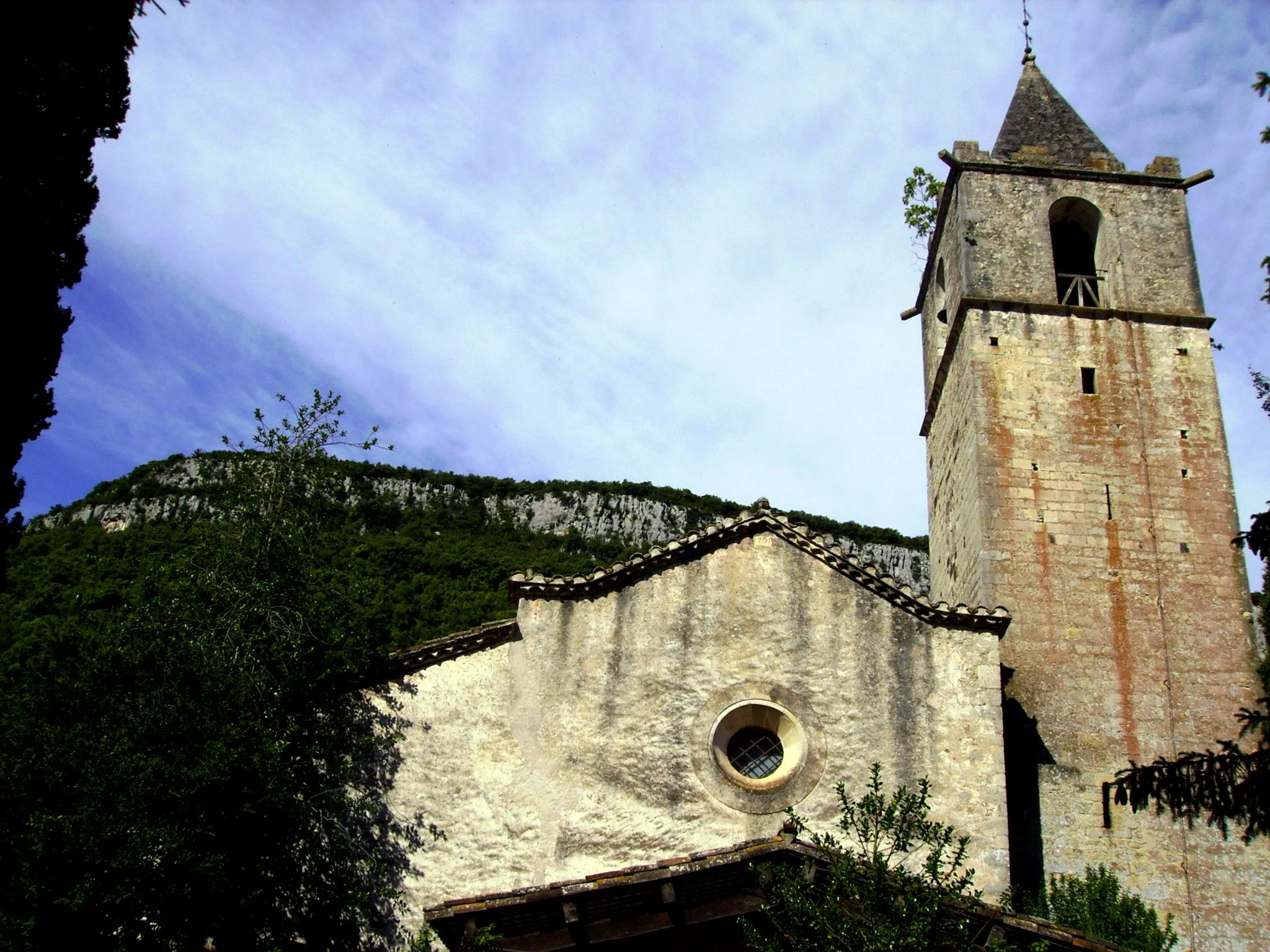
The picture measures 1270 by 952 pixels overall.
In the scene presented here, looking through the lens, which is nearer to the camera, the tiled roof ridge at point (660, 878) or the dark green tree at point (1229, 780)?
the dark green tree at point (1229, 780)

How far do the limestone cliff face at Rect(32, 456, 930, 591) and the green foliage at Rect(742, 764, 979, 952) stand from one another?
46.6 metres

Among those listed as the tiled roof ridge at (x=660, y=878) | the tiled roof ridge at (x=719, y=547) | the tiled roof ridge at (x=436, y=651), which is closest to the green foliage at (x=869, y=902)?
the tiled roof ridge at (x=660, y=878)

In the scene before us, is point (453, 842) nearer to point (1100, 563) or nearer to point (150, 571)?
point (150, 571)

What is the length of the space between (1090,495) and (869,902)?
10546 mm

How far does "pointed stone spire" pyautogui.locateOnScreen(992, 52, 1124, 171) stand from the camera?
21297 mm

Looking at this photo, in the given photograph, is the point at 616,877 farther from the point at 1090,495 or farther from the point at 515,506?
the point at 515,506

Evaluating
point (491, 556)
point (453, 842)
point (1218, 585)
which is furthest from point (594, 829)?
point (491, 556)

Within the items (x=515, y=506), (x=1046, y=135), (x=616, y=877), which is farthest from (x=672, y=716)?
(x=515, y=506)

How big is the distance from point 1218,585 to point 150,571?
14468mm

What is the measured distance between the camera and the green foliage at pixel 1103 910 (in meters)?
13.8

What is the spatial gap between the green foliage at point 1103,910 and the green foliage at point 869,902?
387 centimetres

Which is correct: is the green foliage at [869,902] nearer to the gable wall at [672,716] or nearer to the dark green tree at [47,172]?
the gable wall at [672,716]

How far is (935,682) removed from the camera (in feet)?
48.6

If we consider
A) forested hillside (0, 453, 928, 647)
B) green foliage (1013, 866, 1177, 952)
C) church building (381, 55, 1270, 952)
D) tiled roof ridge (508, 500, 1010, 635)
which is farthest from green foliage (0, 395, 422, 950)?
forested hillside (0, 453, 928, 647)
